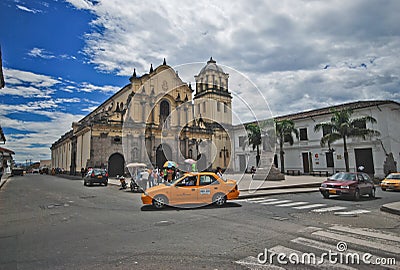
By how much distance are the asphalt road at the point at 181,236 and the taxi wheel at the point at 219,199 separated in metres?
0.78

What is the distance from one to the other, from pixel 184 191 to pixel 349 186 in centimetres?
781

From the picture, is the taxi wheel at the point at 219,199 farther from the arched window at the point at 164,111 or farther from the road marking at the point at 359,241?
the arched window at the point at 164,111

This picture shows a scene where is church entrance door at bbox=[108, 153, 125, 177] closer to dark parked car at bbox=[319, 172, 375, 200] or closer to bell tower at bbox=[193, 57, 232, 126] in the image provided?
bell tower at bbox=[193, 57, 232, 126]

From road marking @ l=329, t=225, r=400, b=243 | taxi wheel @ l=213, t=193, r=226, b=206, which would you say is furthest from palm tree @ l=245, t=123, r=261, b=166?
road marking @ l=329, t=225, r=400, b=243

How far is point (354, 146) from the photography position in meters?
31.9

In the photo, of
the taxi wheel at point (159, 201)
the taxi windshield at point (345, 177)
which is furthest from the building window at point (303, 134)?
the taxi wheel at point (159, 201)

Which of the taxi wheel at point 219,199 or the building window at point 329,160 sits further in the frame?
the building window at point 329,160

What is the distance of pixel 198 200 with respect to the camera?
10.4m

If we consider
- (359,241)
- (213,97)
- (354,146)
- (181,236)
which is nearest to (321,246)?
(359,241)

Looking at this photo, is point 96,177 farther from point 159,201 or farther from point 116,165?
point 159,201

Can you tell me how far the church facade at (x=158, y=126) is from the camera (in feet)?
103

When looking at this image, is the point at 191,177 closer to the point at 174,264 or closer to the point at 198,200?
the point at 198,200

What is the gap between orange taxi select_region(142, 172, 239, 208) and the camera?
10.0 metres

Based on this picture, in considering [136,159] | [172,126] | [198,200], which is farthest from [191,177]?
[172,126]
